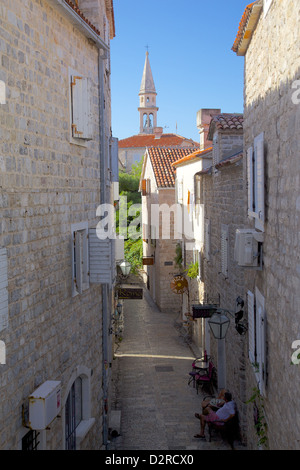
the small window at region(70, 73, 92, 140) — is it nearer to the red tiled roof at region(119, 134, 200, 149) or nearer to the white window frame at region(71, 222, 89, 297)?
the white window frame at region(71, 222, 89, 297)

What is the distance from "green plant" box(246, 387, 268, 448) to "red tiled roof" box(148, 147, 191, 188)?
64.5ft

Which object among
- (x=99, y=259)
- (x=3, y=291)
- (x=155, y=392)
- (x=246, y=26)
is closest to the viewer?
(x=3, y=291)

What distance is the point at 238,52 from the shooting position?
9453mm

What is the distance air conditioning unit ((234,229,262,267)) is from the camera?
7859 millimetres

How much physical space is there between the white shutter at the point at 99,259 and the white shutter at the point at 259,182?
3010 millimetres

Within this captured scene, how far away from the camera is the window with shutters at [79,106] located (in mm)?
8891

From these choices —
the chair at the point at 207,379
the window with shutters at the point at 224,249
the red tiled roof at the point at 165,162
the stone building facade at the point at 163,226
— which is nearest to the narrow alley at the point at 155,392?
the chair at the point at 207,379

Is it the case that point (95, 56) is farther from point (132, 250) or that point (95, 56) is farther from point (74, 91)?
point (132, 250)

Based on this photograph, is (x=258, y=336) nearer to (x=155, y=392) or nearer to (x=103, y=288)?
(x=103, y=288)

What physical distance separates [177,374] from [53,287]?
9.84 metres

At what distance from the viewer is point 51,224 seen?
26.1 ft

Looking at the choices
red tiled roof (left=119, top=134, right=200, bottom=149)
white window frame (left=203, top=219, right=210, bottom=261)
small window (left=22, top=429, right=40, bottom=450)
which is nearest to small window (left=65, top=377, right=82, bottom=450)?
small window (left=22, top=429, right=40, bottom=450)

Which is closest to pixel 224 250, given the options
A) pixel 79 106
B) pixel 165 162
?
pixel 79 106

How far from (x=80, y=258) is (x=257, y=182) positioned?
11.0 feet
